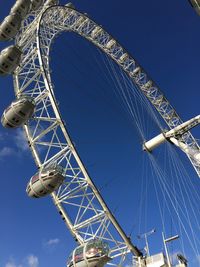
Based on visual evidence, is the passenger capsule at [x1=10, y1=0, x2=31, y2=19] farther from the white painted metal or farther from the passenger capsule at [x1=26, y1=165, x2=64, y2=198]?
the white painted metal

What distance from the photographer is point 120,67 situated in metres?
33.6

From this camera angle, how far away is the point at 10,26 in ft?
78.4

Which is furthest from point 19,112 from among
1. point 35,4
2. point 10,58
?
point 35,4

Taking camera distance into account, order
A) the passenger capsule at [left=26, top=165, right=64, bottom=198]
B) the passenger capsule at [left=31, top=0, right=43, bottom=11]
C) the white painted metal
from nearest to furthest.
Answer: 1. the passenger capsule at [left=26, top=165, right=64, bottom=198]
2. the passenger capsule at [left=31, top=0, right=43, bottom=11]
3. the white painted metal

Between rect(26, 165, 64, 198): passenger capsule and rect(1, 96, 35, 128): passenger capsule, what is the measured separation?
3158 mm

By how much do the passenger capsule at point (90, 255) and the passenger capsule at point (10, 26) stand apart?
14639 mm

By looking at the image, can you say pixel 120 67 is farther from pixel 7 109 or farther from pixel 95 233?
pixel 95 233

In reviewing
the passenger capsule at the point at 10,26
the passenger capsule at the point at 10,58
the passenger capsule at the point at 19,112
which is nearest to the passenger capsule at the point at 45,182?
the passenger capsule at the point at 19,112

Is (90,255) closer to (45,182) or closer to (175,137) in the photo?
(45,182)

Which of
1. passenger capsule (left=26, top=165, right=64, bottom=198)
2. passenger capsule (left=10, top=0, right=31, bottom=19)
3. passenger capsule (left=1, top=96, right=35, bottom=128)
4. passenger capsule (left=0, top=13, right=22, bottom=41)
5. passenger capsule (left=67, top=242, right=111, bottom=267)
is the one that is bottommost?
passenger capsule (left=67, top=242, right=111, bottom=267)

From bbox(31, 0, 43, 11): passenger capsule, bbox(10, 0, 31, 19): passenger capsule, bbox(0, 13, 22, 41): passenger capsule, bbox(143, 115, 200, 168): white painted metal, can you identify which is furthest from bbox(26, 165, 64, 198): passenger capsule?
bbox(31, 0, 43, 11): passenger capsule

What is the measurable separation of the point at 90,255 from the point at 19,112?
815 cm

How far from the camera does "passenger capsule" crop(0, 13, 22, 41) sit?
941 inches

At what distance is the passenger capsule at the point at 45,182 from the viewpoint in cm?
1783
